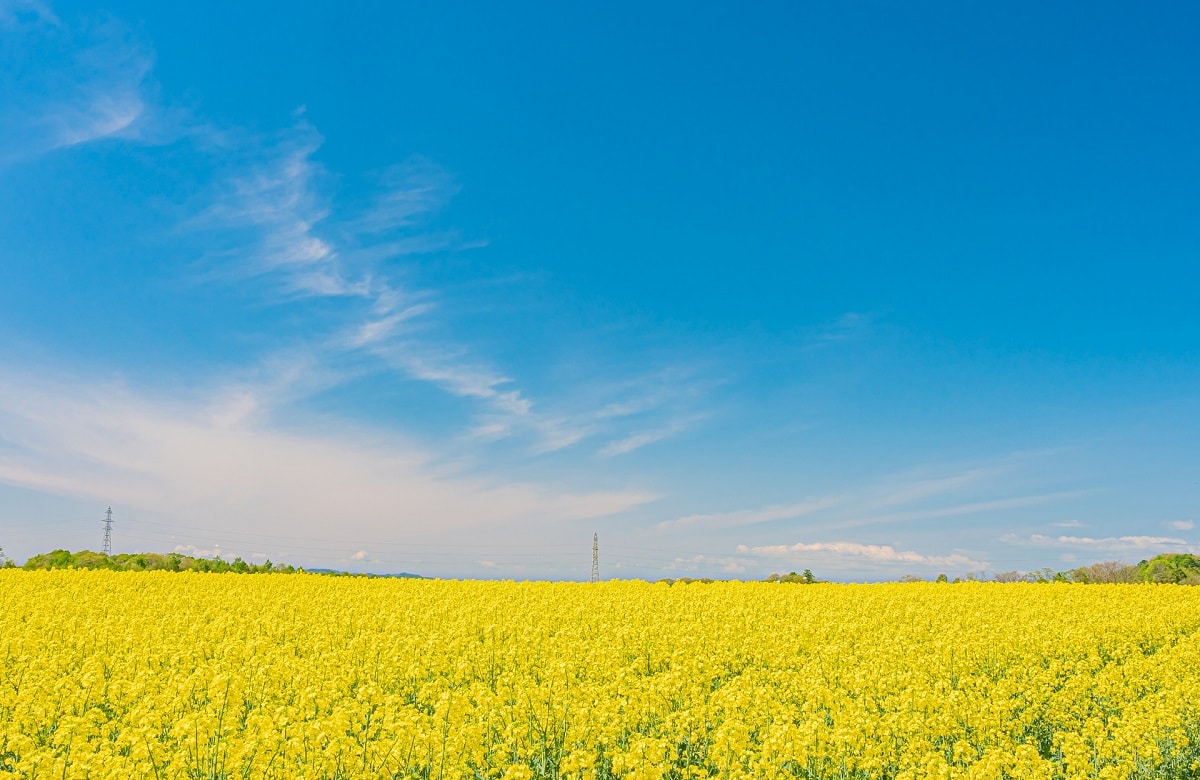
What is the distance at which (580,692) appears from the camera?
368 inches

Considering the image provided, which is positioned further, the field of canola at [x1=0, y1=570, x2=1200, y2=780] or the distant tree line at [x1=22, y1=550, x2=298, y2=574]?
the distant tree line at [x1=22, y1=550, x2=298, y2=574]

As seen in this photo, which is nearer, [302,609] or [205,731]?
[205,731]

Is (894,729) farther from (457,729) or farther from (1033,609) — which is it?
(1033,609)

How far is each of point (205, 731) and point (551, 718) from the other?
12.4 feet

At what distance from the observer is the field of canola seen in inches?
300

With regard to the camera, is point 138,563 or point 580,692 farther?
point 138,563

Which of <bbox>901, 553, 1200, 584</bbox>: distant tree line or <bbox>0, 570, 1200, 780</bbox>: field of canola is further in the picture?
<bbox>901, 553, 1200, 584</bbox>: distant tree line

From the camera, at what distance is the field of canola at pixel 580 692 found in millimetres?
7609

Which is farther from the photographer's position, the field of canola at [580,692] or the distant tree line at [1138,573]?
the distant tree line at [1138,573]

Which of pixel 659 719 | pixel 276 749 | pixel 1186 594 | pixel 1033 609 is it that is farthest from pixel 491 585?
pixel 1186 594

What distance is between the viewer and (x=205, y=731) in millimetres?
7582

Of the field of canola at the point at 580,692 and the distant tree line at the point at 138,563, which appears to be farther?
the distant tree line at the point at 138,563

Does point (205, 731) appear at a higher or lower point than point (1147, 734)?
higher

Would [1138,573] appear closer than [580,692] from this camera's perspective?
No
